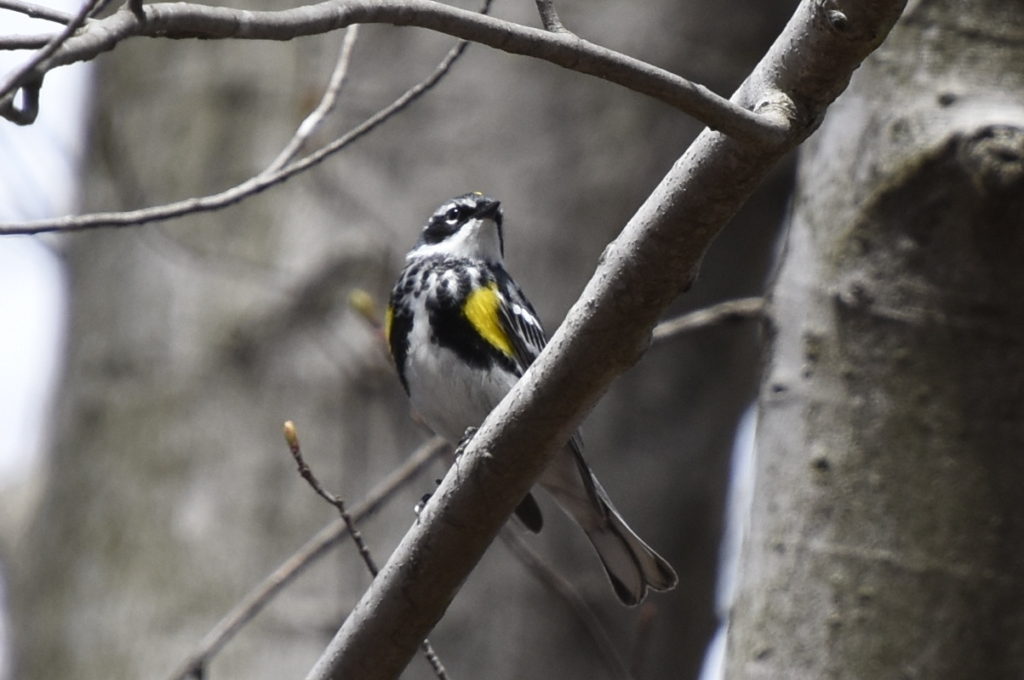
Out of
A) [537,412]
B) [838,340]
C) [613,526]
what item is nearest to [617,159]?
[613,526]

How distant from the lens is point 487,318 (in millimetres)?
3635

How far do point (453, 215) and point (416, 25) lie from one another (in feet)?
8.75

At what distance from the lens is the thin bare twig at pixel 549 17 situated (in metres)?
1.65

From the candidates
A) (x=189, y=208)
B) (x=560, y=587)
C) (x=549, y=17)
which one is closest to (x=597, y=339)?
(x=549, y=17)

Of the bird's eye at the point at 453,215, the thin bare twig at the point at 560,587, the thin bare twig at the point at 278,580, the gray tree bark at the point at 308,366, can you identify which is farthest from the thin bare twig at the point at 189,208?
the gray tree bark at the point at 308,366

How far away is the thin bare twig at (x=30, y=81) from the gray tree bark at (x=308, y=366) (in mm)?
2894

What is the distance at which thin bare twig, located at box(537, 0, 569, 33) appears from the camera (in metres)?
1.65

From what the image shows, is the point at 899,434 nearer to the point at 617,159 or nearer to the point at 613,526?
the point at 613,526

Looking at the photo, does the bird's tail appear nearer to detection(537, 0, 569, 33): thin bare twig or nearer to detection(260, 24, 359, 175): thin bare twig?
detection(260, 24, 359, 175): thin bare twig

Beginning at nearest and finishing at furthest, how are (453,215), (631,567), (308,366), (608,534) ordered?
1. (631,567)
2. (608,534)
3. (453,215)
4. (308,366)

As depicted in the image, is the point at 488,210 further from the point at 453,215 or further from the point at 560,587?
the point at 560,587

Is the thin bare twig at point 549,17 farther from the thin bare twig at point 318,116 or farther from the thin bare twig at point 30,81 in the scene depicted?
the thin bare twig at point 318,116

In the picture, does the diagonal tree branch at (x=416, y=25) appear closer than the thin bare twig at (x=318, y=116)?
Yes

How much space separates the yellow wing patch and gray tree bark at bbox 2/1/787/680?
2.60ft
